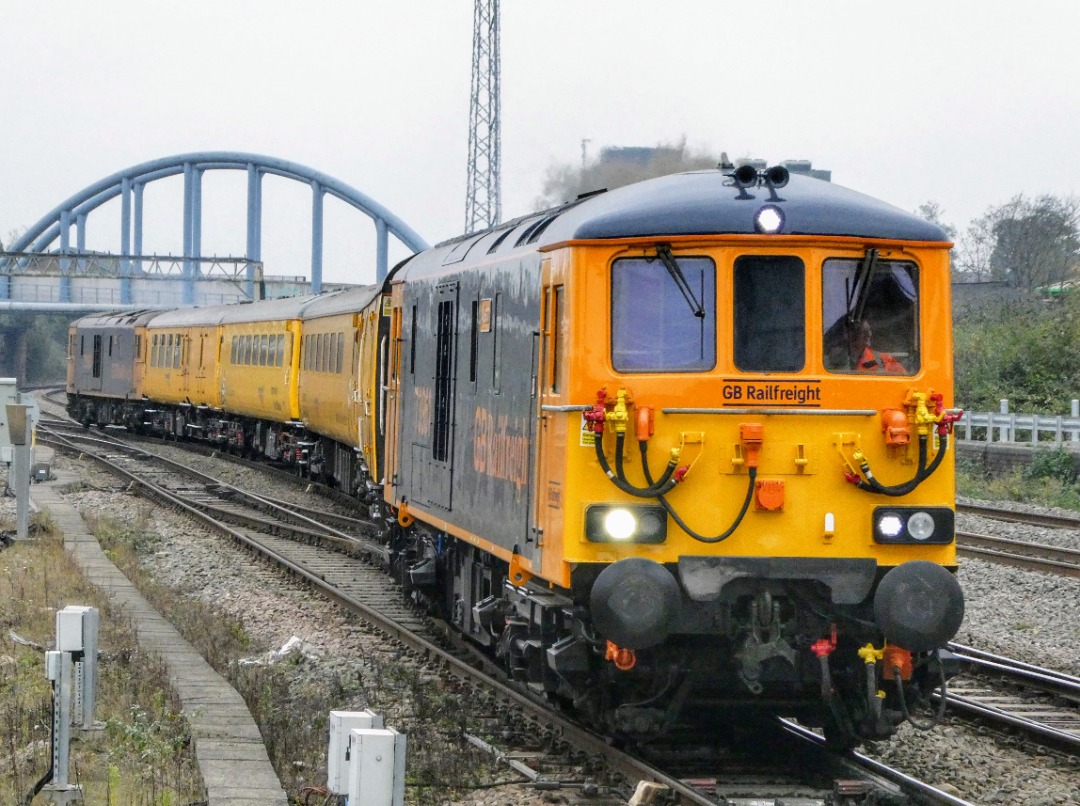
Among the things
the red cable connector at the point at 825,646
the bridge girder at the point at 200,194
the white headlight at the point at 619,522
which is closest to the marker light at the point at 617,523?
the white headlight at the point at 619,522

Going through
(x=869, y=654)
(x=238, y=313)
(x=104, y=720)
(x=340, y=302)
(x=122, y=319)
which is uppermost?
(x=122, y=319)

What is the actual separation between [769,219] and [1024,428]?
2350 cm

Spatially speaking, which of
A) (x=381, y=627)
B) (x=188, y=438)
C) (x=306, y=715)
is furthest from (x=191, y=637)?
(x=188, y=438)

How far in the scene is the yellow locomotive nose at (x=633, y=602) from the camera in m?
7.58

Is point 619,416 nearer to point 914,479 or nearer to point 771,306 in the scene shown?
point 771,306

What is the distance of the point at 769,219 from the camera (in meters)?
7.99

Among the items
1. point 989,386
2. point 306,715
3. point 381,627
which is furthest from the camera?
point 989,386

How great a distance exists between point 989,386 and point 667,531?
30.9 metres

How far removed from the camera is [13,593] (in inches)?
539

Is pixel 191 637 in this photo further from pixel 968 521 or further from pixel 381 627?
pixel 968 521

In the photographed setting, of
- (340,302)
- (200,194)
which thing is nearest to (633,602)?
(340,302)

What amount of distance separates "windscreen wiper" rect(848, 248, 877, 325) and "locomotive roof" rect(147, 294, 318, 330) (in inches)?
811

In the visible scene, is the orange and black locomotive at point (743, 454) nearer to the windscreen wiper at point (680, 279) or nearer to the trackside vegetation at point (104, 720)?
the windscreen wiper at point (680, 279)

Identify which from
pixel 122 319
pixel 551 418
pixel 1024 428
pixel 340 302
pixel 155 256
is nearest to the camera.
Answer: pixel 551 418
